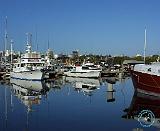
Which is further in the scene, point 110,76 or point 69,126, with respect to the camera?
point 110,76

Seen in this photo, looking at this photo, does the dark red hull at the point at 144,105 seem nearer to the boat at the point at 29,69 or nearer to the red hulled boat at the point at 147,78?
the red hulled boat at the point at 147,78

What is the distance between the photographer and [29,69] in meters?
80.4

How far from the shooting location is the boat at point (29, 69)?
257 feet

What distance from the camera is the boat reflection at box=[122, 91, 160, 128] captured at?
31.4 metres

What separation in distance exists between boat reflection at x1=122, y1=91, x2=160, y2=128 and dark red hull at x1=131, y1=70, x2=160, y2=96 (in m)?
0.80

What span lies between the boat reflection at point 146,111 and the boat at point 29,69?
100 ft

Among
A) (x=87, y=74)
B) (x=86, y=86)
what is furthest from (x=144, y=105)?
(x=87, y=74)

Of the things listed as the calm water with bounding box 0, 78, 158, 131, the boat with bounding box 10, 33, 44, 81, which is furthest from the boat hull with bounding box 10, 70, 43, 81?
the calm water with bounding box 0, 78, 158, 131

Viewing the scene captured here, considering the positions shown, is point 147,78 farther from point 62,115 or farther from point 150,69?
point 62,115

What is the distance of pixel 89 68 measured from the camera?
9831 centimetres

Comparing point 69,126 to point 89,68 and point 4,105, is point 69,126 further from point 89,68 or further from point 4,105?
point 89,68

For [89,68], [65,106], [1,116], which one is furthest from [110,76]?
[1,116]

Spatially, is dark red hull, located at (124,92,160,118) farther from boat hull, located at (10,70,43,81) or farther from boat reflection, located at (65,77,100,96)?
boat hull, located at (10,70,43,81)

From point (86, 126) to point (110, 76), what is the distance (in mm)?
76889
